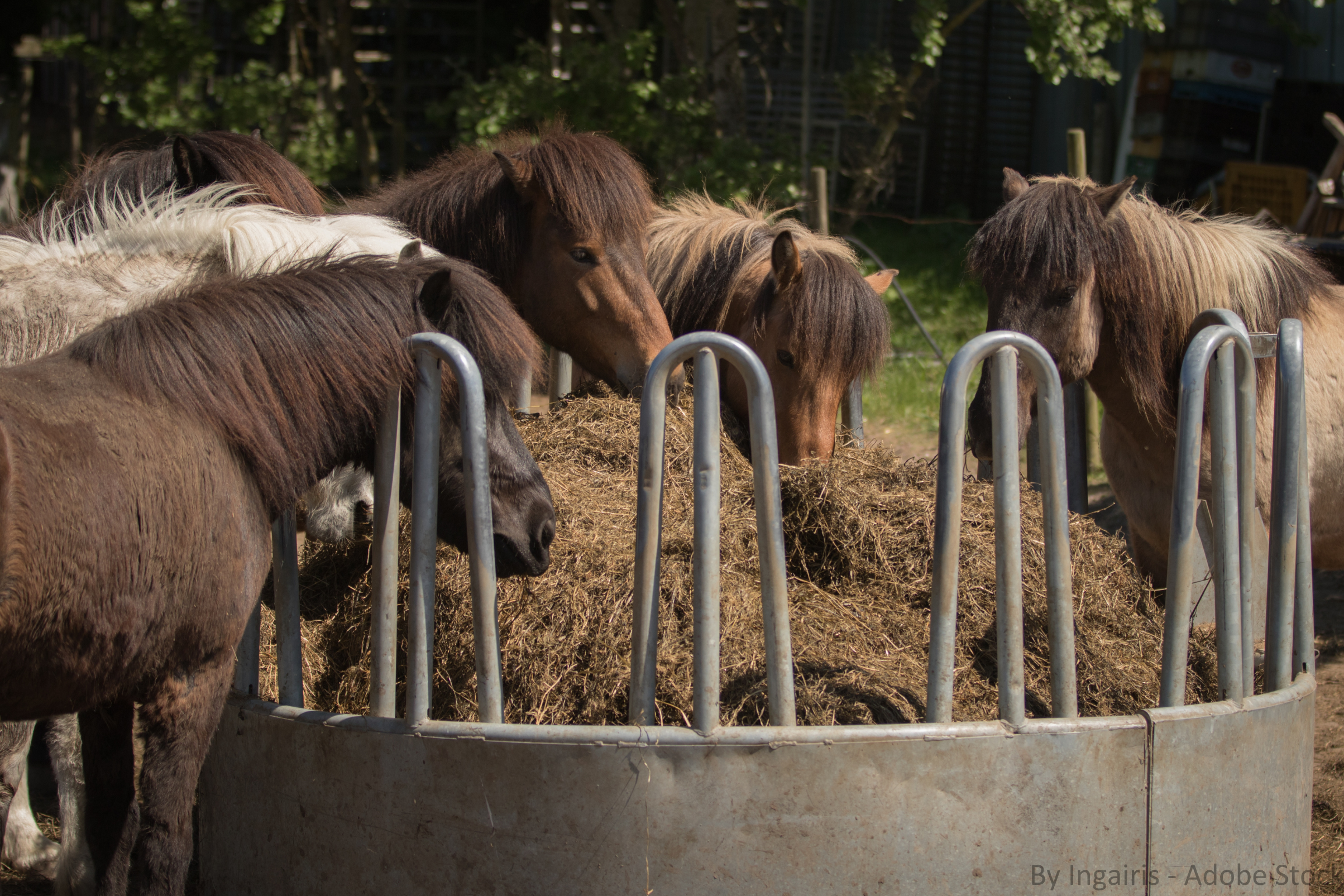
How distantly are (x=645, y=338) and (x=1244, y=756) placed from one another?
213 centimetres

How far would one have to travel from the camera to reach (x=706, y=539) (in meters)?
2.11

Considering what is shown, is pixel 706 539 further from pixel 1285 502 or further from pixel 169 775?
pixel 1285 502

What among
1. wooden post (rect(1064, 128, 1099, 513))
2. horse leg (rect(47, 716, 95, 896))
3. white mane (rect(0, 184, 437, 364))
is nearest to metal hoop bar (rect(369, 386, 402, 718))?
white mane (rect(0, 184, 437, 364))

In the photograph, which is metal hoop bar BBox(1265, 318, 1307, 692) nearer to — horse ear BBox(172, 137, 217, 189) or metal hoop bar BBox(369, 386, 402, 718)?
metal hoop bar BBox(369, 386, 402, 718)

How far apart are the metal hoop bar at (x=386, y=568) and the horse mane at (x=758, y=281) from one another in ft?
5.59

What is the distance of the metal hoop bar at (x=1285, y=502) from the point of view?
2.58 meters

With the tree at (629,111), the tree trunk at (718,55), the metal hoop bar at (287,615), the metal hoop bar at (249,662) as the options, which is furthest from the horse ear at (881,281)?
the tree trunk at (718,55)

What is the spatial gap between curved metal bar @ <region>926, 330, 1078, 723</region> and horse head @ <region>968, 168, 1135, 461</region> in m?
1.10

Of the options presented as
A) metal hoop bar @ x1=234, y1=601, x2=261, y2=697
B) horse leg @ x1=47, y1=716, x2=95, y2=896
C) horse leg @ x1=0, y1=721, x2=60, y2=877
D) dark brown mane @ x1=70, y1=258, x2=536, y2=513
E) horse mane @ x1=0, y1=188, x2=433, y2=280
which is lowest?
horse leg @ x1=0, y1=721, x2=60, y2=877

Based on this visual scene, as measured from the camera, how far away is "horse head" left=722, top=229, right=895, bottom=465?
3.67 meters

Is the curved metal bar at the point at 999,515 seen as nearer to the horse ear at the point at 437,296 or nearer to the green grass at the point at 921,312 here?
the horse ear at the point at 437,296

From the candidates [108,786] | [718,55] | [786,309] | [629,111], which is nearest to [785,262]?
[786,309]

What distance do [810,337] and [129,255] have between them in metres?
2.13

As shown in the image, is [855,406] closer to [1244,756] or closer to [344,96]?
[1244,756]
